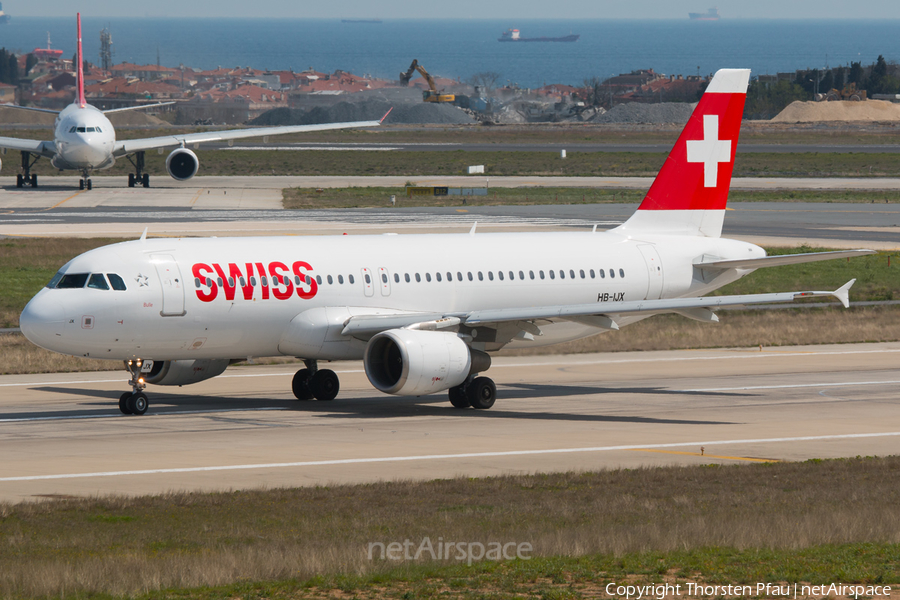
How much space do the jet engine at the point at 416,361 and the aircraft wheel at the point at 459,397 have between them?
1100 millimetres

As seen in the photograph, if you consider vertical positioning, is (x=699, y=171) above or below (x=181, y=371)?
above

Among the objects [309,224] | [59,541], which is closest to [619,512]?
[59,541]

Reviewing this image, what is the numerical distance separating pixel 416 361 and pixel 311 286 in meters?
3.63

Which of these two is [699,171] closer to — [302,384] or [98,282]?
[302,384]

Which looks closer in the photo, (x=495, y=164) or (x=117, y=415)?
(x=117, y=415)

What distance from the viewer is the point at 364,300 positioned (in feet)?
104

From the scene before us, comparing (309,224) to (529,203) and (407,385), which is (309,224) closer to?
(529,203)

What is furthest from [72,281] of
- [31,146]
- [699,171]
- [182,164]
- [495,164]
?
[495,164]

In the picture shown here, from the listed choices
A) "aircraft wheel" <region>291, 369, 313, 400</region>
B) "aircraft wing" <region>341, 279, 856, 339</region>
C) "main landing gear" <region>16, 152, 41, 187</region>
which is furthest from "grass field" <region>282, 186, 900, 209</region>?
"aircraft wing" <region>341, 279, 856, 339</region>

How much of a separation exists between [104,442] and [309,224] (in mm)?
47578

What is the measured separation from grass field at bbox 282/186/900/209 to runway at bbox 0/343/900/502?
50.7 meters

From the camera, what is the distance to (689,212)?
37.9m

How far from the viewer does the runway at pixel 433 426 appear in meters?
23.9

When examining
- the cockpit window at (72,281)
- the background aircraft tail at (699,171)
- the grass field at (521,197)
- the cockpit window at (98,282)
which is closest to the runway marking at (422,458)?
the cockpit window at (98,282)
